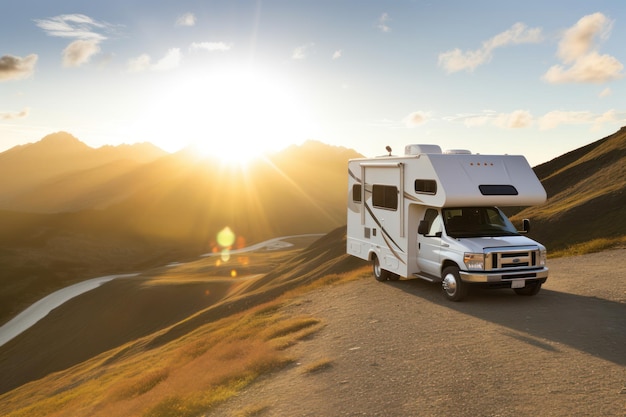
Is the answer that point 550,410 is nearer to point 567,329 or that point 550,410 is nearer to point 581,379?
point 581,379

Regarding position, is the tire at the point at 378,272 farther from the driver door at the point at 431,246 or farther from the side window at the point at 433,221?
the side window at the point at 433,221

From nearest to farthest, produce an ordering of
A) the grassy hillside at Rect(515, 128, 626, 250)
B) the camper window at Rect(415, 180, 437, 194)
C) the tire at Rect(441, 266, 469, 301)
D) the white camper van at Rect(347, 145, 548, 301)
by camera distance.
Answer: the white camper van at Rect(347, 145, 548, 301) < the tire at Rect(441, 266, 469, 301) < the camper window at Rect(415, 180, 437, 194) < the grassy hillside at Rect(515, 128, 626, 250)

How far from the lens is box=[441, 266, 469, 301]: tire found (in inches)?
629

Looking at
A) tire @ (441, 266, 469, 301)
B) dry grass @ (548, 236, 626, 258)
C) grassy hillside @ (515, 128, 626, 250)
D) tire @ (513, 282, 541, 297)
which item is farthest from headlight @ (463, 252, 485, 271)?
grassy hillside @ (515, 128, 626, 250)

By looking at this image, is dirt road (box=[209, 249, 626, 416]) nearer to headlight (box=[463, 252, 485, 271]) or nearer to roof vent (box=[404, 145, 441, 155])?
headlight (box=[463, 252, 485, 271])

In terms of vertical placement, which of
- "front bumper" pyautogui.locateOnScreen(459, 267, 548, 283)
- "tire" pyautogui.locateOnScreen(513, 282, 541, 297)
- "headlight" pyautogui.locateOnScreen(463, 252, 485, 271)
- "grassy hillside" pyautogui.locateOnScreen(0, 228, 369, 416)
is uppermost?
"headlight" pyautogui.locateOnScreen(463, 252, 485, 271)

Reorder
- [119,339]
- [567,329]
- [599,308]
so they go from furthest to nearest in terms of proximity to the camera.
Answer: [119,339], [599,308], [567,329]

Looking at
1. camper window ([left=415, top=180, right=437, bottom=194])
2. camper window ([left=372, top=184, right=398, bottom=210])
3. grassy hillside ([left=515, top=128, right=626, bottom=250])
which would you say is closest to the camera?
camper window ([left=415, top=180, right=437, bottom=194])

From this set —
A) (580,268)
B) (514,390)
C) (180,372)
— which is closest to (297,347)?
(180,372)

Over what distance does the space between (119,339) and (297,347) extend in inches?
1708

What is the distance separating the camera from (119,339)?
51625 mm

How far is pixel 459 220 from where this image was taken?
16781mm

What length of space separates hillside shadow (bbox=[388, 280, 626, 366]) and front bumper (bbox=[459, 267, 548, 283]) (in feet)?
2.92

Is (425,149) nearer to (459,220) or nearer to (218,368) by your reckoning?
(459,220)
